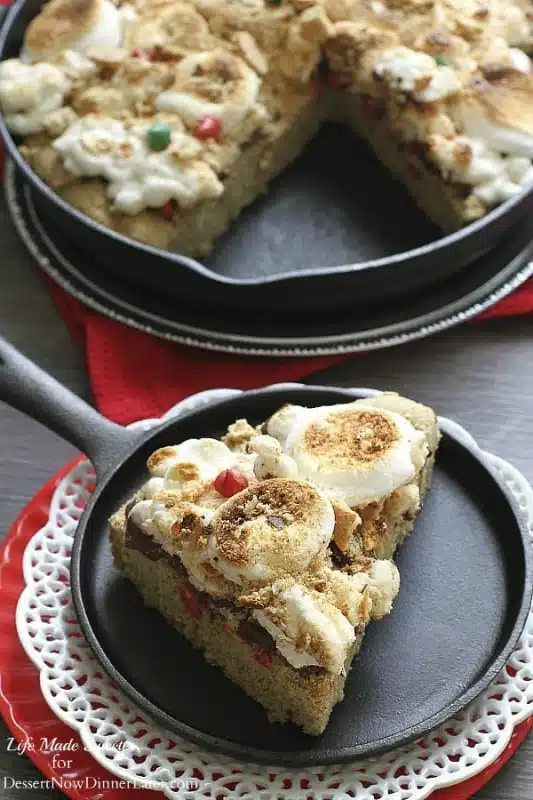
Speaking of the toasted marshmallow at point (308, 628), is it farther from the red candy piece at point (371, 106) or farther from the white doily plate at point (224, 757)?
the red candy piece at point (371, 106)

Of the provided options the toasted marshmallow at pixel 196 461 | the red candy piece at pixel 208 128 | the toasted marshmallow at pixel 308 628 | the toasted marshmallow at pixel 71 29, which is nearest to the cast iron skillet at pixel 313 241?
the toasted marshmallow at pixel 71 29

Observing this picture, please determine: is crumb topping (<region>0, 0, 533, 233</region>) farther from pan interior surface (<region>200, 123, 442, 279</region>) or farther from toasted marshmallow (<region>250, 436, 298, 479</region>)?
toasted marshmallow (<region>250, 436, 298, 479</region>)

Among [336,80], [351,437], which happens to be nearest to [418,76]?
[336,80]

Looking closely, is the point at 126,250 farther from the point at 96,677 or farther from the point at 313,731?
the point at 313,731

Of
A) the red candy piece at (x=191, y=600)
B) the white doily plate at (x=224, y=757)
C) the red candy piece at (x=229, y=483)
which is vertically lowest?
the white doily plate at (x=224, y=757)

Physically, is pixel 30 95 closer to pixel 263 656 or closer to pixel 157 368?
pixel 157 368

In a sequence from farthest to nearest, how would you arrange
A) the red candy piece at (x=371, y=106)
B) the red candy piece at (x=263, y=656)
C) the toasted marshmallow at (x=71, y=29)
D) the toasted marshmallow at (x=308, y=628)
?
the red candy piece at (x=371, y=106), the toasted marshmallow at (x=71, y=29), the red candy piece at (x=263, y=656), the toasted marshmallow at (x=308, y=628)
